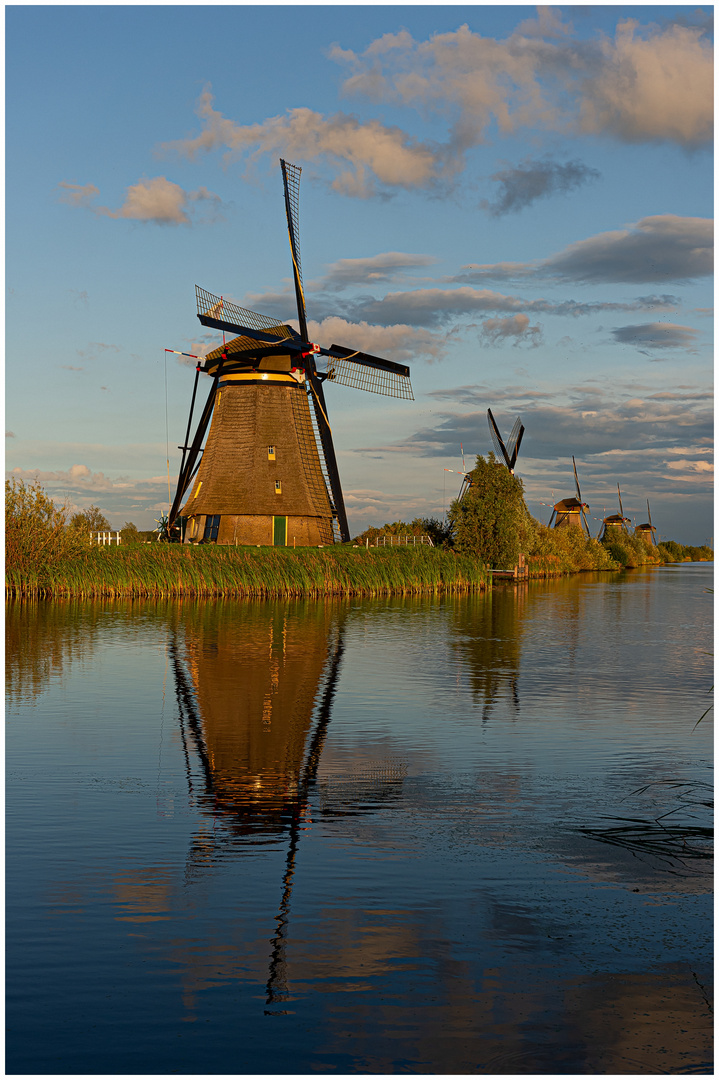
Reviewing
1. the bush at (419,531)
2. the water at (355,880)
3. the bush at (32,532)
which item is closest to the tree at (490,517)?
the bush at (419,531)

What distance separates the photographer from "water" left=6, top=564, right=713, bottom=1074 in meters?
3.86

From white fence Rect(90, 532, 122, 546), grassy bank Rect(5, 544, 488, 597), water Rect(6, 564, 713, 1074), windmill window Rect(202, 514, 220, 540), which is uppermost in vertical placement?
windmill window Rect(202, 514, 220, 540)

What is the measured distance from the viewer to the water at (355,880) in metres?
3.86

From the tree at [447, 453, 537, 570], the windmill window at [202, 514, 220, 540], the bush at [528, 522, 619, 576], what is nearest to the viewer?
the windmill window at [202, 514, 220, 540]

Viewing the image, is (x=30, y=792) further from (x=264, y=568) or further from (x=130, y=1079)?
(x=264, y=568)

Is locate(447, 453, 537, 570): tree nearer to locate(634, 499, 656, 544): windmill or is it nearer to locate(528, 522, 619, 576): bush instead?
locate(528, 522, 619, 576): bush

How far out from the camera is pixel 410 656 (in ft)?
56.3

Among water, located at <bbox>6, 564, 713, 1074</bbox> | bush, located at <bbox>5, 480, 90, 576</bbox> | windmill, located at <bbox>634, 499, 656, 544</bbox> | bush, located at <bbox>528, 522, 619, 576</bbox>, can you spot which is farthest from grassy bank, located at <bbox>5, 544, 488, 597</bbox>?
windmill, located at <bbox>634, 499, 656, 544</bbox>

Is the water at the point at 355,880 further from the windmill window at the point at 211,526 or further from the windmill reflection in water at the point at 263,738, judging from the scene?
the windmill window at the point at 211,526

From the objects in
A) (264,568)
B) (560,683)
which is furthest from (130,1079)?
(264,568)

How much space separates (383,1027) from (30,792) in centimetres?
459

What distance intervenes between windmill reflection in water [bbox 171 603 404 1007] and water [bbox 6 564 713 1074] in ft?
0.13

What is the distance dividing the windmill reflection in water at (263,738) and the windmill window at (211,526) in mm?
18747

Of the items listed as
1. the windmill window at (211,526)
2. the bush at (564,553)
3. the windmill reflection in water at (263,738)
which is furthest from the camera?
the bush at (564,553)
